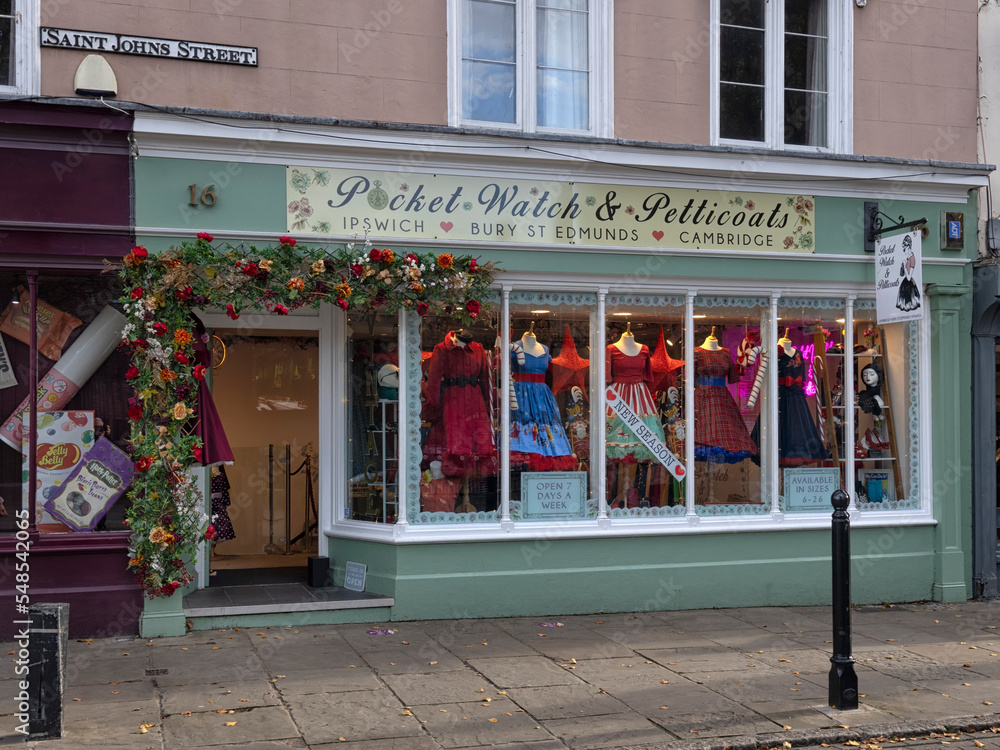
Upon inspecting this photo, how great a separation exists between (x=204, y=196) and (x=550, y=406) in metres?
3.79

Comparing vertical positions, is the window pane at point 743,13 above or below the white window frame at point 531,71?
above

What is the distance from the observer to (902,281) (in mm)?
10062

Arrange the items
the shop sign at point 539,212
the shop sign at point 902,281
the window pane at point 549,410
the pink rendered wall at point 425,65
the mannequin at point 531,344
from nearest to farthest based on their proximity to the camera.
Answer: the pink rendered wall at point 425,65 → the shop sign at point 539,212 → the window pane at point 549,410 → the mannequin at point 531,344 → the shop sign at point 902,281

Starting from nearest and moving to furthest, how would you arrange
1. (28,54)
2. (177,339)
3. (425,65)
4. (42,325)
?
(28,54)
(177,339)
(42,325)
(425,65)

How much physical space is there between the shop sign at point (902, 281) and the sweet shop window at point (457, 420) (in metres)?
3.96

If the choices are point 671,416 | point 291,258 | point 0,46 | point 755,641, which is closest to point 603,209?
point 671,416

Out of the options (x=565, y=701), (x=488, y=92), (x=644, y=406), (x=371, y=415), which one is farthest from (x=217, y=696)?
(x=488, y=92)

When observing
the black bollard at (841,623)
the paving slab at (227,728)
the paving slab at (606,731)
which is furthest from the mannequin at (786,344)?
the paving slab at (227,728)

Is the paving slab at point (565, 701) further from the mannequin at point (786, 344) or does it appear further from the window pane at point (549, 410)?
the mannequin at point (786, 344)

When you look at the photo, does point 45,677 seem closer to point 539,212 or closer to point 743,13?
point 539,212

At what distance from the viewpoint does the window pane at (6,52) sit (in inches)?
333

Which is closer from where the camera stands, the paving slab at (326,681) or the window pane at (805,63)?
the paving slab at (326,681)

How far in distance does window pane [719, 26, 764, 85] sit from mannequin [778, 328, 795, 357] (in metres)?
2.66

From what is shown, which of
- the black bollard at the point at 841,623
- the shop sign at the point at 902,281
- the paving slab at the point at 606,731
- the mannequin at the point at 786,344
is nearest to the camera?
the paving slab at the point at 606,731
